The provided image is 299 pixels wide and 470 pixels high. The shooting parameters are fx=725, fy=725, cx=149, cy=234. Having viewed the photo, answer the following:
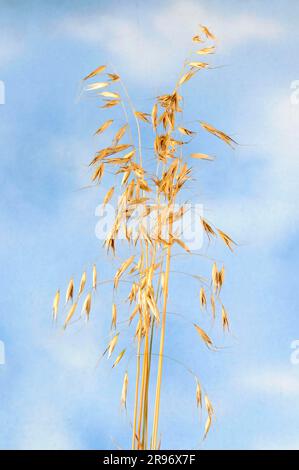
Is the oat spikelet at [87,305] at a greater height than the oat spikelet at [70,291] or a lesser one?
lesser

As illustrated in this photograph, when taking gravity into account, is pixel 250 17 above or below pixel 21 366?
above

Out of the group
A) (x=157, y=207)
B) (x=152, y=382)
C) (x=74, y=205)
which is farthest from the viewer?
(x=74, y=205)

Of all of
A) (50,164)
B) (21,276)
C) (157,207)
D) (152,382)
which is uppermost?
(50,164)

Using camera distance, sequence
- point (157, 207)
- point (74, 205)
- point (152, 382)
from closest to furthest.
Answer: point (157, 207) → point (152, 382) → point (74, 205)

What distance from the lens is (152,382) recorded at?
8.07ft

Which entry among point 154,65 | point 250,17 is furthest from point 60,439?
A: point 250,17

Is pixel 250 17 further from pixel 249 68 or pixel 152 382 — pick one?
pixel 152 382

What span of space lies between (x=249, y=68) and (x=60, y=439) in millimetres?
1518

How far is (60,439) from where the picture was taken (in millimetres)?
2506

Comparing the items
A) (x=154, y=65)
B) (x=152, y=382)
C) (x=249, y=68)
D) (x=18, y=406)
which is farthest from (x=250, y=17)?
(x=18, y=406)

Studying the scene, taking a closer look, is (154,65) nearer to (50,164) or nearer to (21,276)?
(50,164)

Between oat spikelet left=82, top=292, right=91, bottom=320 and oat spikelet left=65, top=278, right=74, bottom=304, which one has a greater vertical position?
oat spikelet left=65, top=278, right=74, bottom=304

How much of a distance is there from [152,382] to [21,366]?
467mm

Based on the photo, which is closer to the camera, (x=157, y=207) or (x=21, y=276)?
(x=157, y=207)
